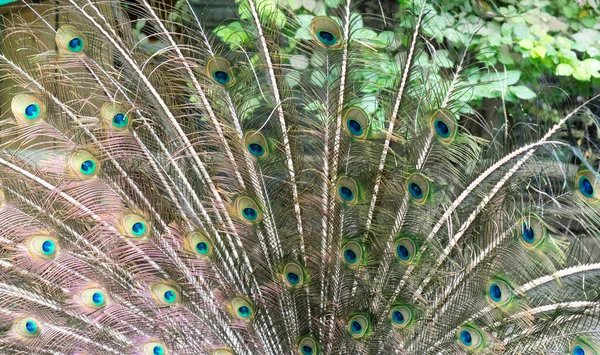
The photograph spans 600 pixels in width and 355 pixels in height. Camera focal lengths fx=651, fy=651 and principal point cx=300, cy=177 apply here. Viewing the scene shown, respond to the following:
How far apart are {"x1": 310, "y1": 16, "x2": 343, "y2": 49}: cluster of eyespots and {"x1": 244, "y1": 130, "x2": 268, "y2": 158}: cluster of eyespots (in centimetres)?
49

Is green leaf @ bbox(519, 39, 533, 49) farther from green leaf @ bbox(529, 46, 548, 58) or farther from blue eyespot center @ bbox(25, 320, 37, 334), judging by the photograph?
blue eyespot center @ bbox(25, 320, 37, 334)

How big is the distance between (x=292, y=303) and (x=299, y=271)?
16 centimetres

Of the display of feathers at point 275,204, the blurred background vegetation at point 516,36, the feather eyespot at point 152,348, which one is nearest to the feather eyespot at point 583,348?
the display of feathers at point 275,204

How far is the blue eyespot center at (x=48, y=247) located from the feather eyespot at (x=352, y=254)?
4.05 ft

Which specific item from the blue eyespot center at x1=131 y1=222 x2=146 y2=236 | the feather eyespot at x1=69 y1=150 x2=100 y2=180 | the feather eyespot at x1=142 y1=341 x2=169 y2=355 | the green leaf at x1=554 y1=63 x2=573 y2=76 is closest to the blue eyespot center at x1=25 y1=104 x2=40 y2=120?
the feather eyespot at x1=69 y1=150 x2=100 y2=180

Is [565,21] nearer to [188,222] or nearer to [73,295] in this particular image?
[188,222]

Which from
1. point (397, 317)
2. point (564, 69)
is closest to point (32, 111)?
point (397, 317)

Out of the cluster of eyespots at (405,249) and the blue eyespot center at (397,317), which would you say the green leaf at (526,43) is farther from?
the blue eyespot center at (397,317)

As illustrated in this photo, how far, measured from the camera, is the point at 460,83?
7.57ft

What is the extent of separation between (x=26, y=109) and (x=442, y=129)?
166 centimetres

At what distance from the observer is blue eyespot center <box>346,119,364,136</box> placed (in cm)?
233

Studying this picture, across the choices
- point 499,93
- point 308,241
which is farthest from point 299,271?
point 499,93

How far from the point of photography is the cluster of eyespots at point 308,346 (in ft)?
8.71

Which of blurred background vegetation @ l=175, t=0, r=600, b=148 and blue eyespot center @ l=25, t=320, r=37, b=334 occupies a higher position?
blurred background vegetation @ l=175, t=0, r=600, b=148
